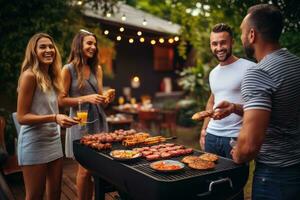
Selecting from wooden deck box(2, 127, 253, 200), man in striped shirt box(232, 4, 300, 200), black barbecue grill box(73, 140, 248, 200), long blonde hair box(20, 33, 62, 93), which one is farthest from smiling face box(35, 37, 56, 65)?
wooden deck box(2, 127, 253, 200)

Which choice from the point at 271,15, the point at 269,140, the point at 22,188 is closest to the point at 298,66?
the point at 271,15

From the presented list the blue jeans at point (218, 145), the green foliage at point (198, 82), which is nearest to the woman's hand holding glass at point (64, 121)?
the blue jeans at point (218, 145)

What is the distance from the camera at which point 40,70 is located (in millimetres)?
3291

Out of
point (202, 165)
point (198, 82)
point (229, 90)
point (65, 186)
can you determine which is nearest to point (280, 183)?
point (202, 165)

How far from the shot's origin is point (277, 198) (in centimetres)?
217

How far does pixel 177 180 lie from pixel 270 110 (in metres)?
0.81

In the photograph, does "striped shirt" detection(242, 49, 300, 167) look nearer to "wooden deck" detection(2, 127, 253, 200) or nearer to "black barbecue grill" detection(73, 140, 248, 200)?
"black barbecue grill" detection(73, 140, 248, 200)

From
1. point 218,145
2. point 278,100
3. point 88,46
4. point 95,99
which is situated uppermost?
point 88,46

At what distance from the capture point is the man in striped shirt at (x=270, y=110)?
199cm

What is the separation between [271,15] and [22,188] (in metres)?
4.90

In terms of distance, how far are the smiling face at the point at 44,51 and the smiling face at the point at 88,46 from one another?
58 cm

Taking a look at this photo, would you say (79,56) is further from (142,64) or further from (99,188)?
(142,64)

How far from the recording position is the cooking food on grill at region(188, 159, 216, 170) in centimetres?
261

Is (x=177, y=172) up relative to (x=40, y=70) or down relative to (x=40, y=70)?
down
